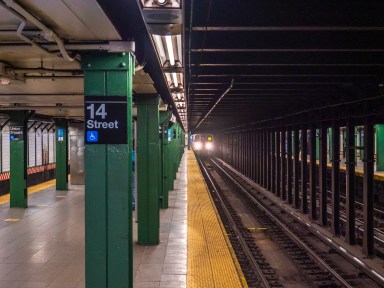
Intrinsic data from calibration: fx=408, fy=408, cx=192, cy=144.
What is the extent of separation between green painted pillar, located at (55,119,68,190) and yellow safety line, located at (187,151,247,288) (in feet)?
22.0

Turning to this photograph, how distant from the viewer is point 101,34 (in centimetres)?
346

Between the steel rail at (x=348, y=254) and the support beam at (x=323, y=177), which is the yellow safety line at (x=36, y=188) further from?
the support beam at (x=323, y=177)

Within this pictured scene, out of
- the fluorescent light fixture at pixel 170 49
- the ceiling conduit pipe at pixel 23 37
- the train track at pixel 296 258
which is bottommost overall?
the train track at pixel 296 258

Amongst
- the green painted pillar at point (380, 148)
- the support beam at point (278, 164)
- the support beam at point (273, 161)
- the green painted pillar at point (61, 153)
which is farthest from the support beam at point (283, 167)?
the green painted pillar at point (61, 153)

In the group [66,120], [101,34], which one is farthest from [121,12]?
[66,120]

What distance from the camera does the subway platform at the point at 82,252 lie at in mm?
5832

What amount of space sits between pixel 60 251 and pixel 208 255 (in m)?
2.69

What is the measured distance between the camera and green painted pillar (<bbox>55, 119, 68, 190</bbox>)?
52.2 feet

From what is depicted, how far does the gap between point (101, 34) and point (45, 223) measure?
7660 mm

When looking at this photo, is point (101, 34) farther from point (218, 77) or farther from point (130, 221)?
point (218, 77)

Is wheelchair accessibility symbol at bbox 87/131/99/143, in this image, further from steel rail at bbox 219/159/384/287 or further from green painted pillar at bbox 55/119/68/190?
green painted pillar at bbox 55/119/68/190

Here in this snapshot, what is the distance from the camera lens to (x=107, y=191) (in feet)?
12.8

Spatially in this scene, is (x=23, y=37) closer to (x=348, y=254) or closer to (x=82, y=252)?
(x=82, y=252)

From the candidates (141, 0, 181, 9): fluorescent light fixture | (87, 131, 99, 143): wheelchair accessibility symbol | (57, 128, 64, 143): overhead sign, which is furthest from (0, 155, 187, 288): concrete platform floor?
(57, 128, 64, 143): overhead sign
